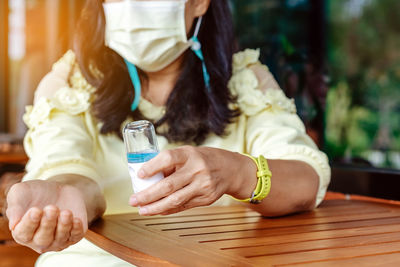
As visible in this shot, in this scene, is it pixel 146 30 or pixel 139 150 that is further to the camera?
pixel 146 30

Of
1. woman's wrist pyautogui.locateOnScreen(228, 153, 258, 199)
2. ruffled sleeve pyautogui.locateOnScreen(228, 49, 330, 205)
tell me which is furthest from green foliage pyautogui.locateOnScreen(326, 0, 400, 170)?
woman's wrist pyautogui.locateOnScreen(228, 153, 258, 199)

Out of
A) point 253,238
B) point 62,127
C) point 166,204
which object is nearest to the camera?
point 166,204

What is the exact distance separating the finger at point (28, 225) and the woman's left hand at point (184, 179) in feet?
0.57

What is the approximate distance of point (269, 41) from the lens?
130 inches

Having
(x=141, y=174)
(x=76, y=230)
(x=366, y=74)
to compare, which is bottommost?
(x=366, y=74)

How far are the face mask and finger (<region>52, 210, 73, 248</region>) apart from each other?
820mm

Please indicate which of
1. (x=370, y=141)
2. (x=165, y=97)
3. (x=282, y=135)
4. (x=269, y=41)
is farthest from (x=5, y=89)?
(x=282, y=135)

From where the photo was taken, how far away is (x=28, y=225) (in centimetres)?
82

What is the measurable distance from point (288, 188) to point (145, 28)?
69cm

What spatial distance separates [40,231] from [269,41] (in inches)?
106

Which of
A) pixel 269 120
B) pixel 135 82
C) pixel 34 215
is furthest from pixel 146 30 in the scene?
pixel 34 215

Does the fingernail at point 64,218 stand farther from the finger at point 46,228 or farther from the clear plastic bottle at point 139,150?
the clear plastic bottle at point 139,150

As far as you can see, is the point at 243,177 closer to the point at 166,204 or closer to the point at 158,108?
the point at 166,204

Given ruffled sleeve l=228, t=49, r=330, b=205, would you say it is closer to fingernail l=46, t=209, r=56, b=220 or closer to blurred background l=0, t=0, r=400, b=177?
fingernail l=46, t=209, r=56, b=220
